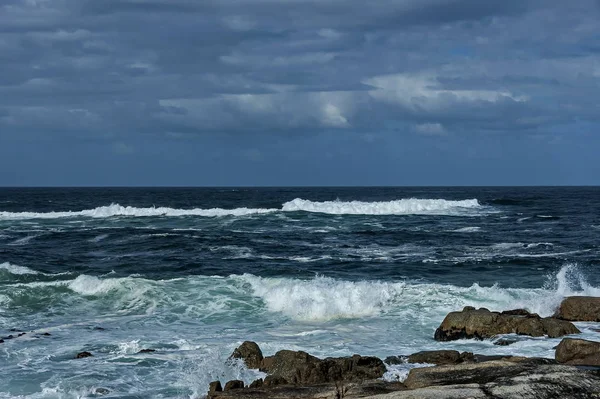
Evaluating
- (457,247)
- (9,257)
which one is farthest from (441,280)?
(9,257)

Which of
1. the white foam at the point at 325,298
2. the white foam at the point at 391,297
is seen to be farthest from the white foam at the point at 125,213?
the white foam at the point at 391,297

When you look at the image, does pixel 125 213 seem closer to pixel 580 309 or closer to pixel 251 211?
pixel 251 211

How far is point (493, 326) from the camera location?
673 inches

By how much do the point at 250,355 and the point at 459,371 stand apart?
16.9 feet

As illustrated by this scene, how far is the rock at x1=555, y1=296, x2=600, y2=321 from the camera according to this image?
18391 millimetres

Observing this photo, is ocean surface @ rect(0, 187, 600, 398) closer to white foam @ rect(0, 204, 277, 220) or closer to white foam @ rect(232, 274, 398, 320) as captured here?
white foam @ rect(232, 274, 398, 320)

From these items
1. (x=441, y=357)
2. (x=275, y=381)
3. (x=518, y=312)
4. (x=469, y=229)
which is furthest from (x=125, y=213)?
(x=275, y=381)

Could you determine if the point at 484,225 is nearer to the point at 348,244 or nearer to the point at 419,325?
the point at 348,244

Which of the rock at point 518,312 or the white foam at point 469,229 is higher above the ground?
the white foam at point 469,229

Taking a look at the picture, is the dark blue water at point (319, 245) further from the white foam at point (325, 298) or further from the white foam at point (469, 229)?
the white foam at point (325, 298)

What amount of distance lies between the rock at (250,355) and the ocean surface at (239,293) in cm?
23

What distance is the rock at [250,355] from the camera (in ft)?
47.4

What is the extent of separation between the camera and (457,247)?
1400 inches

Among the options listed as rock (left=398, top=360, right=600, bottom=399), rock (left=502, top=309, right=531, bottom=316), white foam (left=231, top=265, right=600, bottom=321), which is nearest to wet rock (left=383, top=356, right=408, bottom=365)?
rock (left=398, top=360, right=600, bottom=399)
